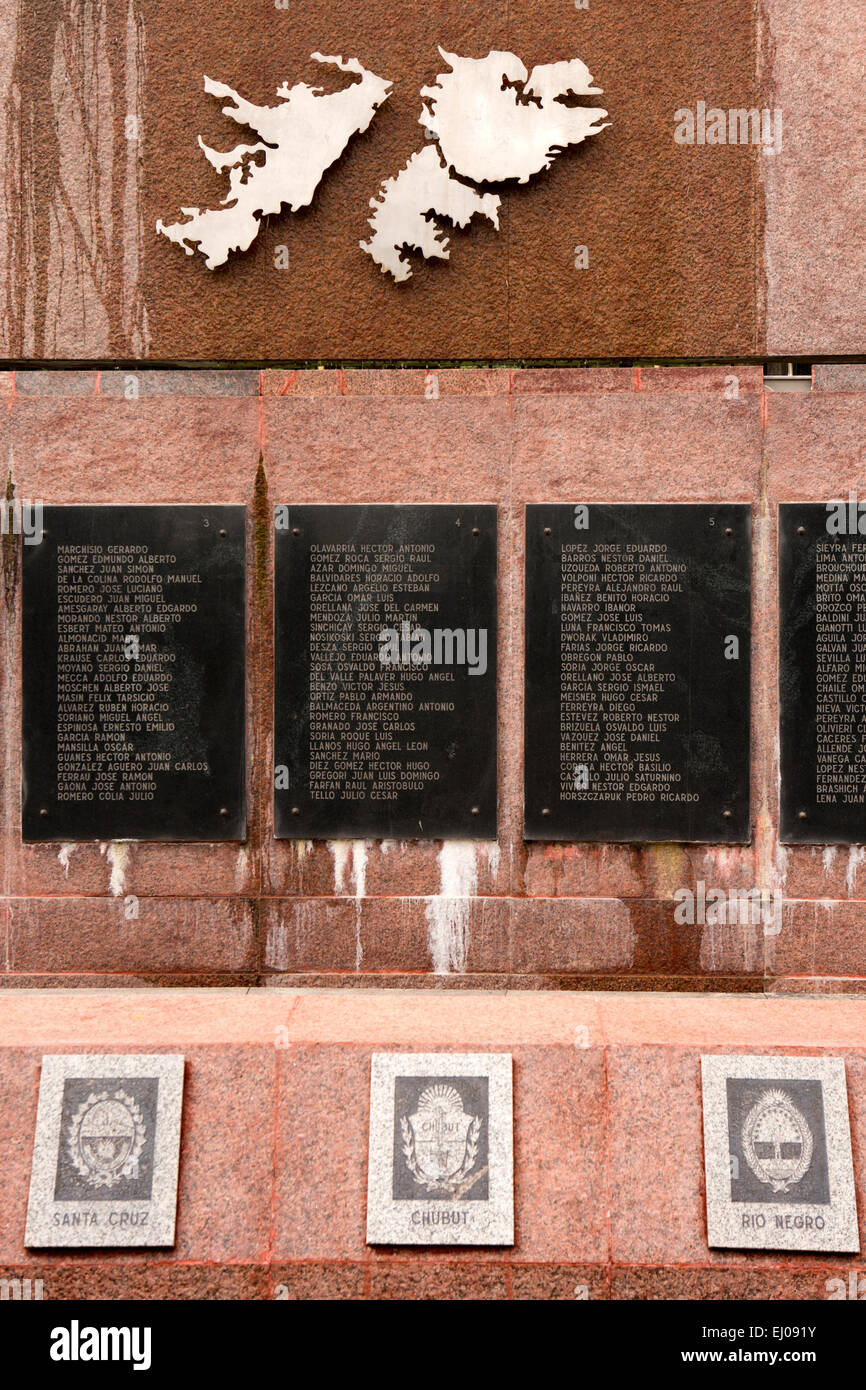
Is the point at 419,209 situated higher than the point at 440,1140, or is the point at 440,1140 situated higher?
the point at 419,209

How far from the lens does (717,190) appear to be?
585cm

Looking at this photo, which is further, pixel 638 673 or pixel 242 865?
pixel 242 865

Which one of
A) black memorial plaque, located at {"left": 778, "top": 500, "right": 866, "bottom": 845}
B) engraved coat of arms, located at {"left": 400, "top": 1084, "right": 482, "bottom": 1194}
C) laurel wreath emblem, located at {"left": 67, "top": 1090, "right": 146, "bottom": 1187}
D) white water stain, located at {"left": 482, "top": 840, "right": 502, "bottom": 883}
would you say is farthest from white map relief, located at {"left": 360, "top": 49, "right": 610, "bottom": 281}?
laurel wreath emblem, located at {"left": 67, "top": 1090, "right": 146, "bottom": 1187}

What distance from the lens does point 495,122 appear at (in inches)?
229

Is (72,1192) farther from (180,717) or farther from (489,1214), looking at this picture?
(180,717)

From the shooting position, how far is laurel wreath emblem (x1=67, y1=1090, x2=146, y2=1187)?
431 centimetres

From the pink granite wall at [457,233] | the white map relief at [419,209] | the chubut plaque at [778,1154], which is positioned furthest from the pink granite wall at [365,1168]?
the white map relief at [419,209]

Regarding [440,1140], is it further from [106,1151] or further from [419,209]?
[419,209]

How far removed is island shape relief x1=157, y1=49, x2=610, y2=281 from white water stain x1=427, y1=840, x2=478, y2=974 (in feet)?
11.5

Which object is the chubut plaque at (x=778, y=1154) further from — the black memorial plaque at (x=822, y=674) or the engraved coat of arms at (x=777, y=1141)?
the black memorial plaque at (x=822, y=674)

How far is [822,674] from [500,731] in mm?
1917

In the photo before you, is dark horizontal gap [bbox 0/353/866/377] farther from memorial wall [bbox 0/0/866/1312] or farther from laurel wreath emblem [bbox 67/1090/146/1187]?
laurel wreath emblem [bbox 67/1090/146/1187]

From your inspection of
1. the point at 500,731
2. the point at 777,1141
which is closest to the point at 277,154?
the point at 500,731

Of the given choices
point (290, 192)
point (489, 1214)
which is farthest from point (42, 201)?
point (489, 1214)
